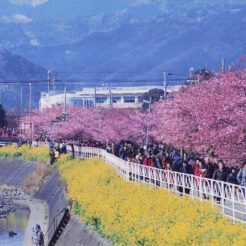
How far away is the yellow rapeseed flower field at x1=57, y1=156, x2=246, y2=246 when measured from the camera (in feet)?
55.3

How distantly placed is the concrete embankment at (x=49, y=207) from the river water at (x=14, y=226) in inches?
26.7

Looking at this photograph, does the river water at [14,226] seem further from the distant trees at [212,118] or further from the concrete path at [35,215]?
the distant trees at [212,118]

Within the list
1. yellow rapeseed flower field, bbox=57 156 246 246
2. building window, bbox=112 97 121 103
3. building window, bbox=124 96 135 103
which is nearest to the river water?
yellow rapeseed flower field, bbox=57 156 246 246

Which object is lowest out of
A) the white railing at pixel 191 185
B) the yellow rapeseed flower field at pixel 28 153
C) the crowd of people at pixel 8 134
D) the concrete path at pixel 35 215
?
the concrete path at pixel 35 215

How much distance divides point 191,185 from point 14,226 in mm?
29840

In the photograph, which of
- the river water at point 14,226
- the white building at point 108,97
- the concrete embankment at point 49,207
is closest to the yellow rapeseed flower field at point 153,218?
the concrete embankment at point 49,207

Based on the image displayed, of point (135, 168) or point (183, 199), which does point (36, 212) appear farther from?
point (183, 199)

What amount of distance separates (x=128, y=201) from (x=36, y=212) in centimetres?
3109

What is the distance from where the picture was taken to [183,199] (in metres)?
22.2

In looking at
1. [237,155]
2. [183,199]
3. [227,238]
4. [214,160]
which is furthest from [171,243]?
[214,160]

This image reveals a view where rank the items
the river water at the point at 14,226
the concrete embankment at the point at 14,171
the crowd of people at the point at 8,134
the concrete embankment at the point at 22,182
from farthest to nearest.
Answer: the crowd of people at the point at 8,134 → the concrete embankment at the point at 14,171 → the concrete embankment at the point at 22,182 → the river water at the point at 14,226

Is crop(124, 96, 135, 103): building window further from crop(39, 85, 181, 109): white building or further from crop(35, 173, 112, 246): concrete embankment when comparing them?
crop(35, 173, 112, 246): concrete embankment

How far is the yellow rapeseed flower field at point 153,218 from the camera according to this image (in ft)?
55.3

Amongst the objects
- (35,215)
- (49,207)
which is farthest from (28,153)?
(49,207)
